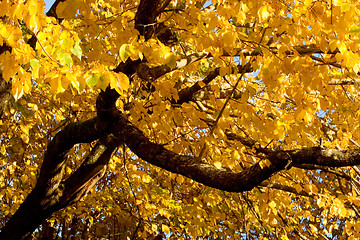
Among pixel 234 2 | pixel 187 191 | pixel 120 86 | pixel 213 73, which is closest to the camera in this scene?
pixel 120 86

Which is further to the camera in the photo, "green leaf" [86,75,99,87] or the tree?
the tree

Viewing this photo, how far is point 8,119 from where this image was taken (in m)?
5.52

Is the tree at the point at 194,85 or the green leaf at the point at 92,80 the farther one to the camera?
the tree at the point at 194,85

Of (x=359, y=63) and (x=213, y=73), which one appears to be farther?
(x=213, y=73)

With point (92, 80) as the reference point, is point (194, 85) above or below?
above

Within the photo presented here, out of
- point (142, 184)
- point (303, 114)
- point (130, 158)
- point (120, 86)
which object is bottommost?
point (120, 86)

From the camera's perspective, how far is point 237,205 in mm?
6961

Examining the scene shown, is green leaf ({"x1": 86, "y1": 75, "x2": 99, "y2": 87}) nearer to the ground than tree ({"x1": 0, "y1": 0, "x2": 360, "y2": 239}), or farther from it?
nearer to the ground

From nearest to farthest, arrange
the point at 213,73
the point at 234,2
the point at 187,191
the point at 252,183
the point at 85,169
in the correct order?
the point at 252,183 → the point at 234,2 → the point at 213,73 → the point at 85,169 → the point at 187,191

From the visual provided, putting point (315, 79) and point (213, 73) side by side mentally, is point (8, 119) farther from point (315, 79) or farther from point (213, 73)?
point (315, 79)

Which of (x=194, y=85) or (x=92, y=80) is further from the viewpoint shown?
(x=194, y=85)

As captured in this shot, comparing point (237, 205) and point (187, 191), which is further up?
point (187, 191)

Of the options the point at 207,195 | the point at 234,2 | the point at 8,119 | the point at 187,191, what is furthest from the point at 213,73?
the point at 187,191

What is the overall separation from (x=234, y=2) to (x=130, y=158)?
4.77 metres
